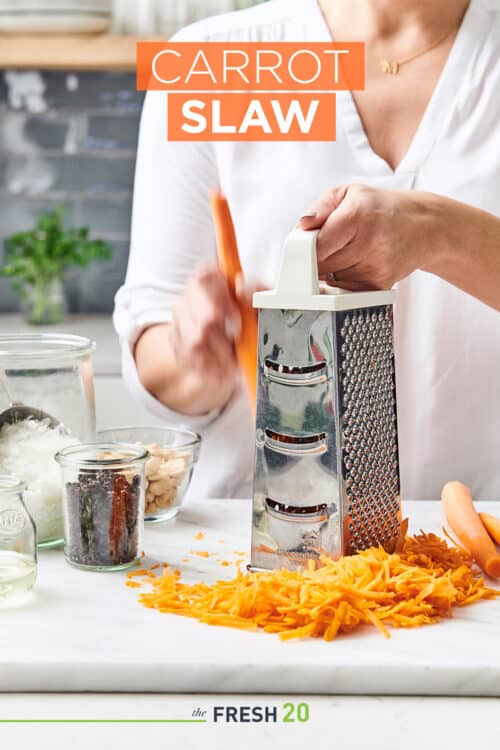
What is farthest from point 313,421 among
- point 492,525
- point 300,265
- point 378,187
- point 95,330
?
point 95,330

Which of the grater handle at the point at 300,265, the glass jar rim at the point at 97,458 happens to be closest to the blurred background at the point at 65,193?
the glass jar rim at the point at 97,458

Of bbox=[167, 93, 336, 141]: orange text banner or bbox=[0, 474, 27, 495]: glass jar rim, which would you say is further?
bbox=[167, 93, 336, 141]: orange text banner

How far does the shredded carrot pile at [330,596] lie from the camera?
0.75 metres

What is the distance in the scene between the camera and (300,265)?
835 mm

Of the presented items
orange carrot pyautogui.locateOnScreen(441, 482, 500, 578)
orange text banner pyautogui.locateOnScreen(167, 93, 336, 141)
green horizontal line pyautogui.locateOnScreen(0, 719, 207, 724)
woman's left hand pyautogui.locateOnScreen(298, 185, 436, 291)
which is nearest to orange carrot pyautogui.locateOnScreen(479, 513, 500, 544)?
orange carrot pyautogui.locateOnScreen(441, 482, 500, 578)

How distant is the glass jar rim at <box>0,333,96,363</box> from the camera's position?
0.98 metres

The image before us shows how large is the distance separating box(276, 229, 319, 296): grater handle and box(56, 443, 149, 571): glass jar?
Answer: 0.74 feet

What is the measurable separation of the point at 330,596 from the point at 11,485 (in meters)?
0.31

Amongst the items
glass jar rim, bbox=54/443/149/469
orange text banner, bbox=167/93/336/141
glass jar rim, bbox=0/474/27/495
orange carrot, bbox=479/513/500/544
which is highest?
orange text banner, bbox=167/93/336/141

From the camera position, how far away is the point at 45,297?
279 centimetres

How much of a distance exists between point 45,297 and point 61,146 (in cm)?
50

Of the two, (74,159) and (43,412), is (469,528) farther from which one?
(74,159)

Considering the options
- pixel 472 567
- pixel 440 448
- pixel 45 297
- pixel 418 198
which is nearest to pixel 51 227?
pixel 45 297

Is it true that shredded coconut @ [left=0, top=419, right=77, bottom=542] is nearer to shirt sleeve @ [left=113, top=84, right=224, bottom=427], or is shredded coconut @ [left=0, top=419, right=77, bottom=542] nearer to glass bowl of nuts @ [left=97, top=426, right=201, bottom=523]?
glass bowl of nuts @ [left=97, top=426, right=201, bottom=523]
